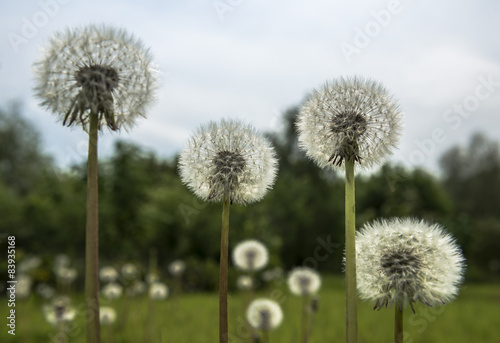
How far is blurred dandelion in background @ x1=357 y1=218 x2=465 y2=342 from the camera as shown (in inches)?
88.1

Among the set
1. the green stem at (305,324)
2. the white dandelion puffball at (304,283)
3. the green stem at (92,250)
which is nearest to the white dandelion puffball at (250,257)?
the white dandelion puffball at (304,283)

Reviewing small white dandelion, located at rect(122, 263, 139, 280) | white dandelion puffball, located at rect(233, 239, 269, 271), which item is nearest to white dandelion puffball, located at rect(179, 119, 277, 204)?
white dandelion puffball, located at rect(233, 239, 269, 271)

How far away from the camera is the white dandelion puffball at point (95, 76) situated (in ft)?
6.92

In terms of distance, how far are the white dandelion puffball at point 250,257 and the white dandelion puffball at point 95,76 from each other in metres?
3.18

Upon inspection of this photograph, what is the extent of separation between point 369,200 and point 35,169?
99.2 ft

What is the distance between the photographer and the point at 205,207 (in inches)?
852

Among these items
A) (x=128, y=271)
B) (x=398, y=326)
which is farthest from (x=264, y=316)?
(x=398, y=326)

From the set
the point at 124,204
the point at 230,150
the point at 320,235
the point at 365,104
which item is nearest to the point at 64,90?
the point at 230,150

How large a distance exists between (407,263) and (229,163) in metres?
1.09

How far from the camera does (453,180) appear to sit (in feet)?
150

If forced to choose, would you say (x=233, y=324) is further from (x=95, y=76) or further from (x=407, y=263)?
(x=95, y=76)

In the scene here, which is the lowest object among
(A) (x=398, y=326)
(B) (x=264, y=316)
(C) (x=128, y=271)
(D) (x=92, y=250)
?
(B) (x=264, y=316)

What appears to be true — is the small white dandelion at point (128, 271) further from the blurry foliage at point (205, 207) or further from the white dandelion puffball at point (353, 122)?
the white dandelion puffball at point (353, 122)

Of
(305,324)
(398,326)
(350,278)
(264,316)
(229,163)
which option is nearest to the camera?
(350,278)
